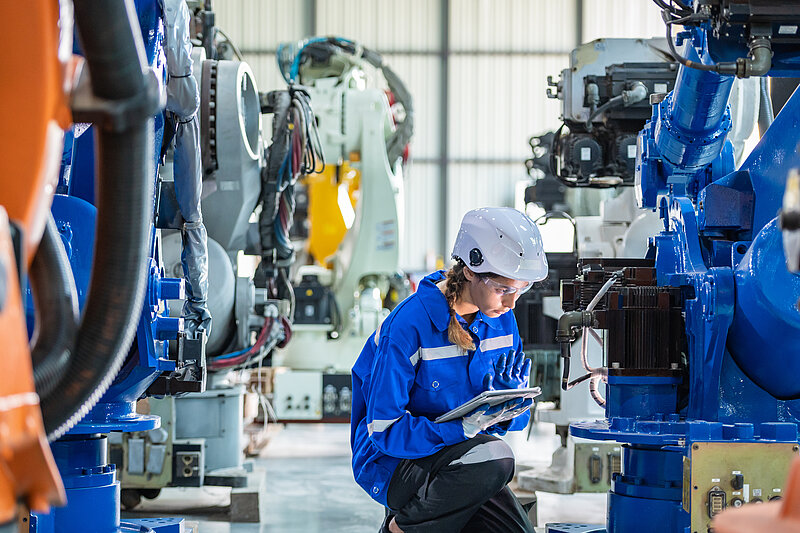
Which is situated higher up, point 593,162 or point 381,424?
point 593,162

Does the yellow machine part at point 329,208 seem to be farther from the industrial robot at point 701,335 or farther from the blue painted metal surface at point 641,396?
the blue painted metal surface at point 641,396

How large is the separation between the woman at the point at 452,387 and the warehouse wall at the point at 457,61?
42.9ft

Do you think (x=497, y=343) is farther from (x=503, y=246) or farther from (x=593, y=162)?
(x=593, y=162)

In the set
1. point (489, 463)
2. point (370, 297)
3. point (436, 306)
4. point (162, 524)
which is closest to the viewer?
point (489, 463)

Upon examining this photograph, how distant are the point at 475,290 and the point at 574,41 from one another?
1406 cm

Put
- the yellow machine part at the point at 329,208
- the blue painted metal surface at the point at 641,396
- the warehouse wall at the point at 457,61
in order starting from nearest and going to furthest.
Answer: the blue painted metal surface at the point at 641,396 < the yellow machine part at the point at 329,208 < the warehouse wall at the point at 457,61

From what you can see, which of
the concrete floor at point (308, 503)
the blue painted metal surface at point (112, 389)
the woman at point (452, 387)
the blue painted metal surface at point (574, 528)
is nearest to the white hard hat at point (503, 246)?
the woman at point (452, 387)

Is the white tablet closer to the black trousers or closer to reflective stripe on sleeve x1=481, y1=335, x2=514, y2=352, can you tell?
the black trousers

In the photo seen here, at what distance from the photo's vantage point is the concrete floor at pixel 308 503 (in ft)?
16.8

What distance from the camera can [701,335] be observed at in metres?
3.16

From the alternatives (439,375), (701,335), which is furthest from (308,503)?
(701,335)

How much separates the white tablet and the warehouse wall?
1335cm

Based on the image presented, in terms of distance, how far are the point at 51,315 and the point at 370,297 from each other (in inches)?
272

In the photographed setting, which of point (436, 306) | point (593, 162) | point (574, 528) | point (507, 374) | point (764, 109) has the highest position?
point (764, 109)
